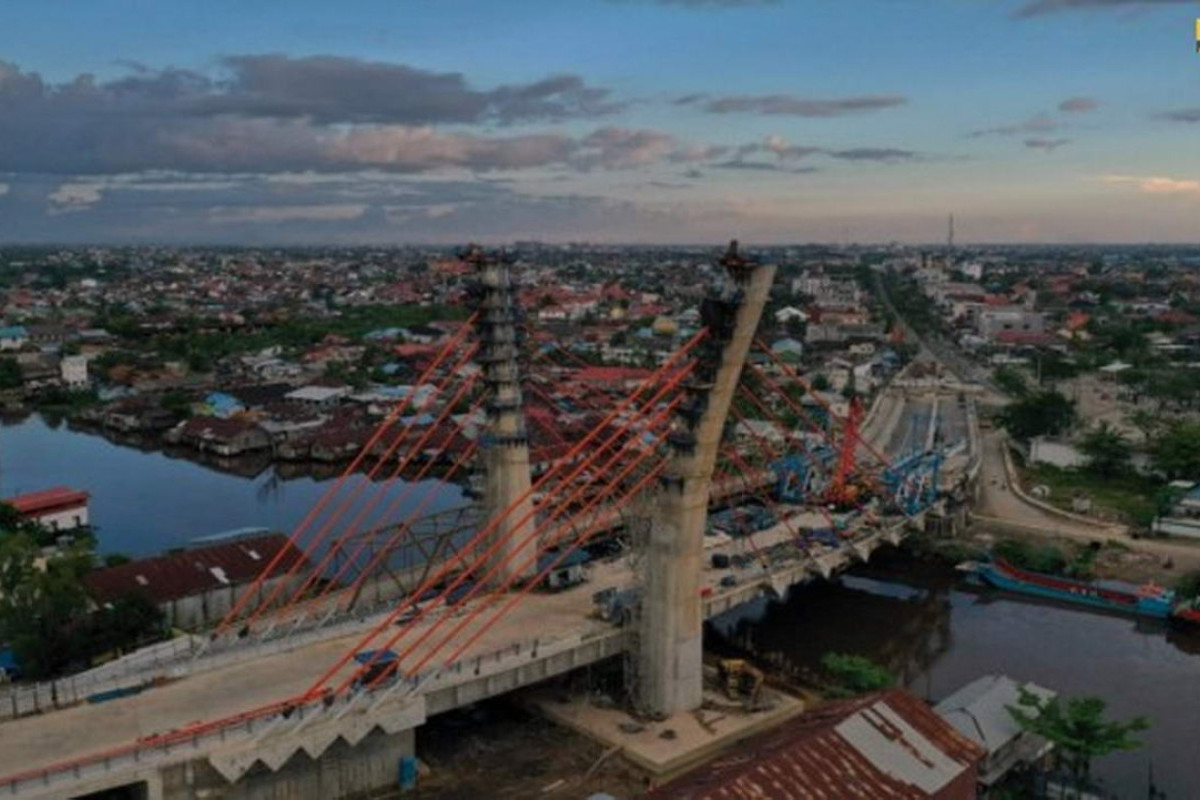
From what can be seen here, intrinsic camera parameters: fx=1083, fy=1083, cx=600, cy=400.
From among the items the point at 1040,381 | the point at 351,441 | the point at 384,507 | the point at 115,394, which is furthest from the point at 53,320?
the point at 1040,381

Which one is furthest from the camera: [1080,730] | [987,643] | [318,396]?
[318,396]

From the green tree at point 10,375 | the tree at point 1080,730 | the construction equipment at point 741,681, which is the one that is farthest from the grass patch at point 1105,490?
the green tree at point 10,375

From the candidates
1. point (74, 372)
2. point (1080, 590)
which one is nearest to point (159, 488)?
point (74, 372)

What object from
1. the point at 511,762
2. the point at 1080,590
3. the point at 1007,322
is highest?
the point at 1007,322

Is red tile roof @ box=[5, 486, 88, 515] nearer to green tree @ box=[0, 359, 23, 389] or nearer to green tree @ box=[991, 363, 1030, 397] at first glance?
green tree @ box=[0, 359, 23, 389]

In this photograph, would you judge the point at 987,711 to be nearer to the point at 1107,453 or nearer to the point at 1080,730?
the point at 1080,730

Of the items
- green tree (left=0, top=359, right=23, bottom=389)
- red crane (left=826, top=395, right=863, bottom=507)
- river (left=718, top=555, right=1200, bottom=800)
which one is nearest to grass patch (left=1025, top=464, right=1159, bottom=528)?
river (left=718, top=555, right=1200, bottom=800)
